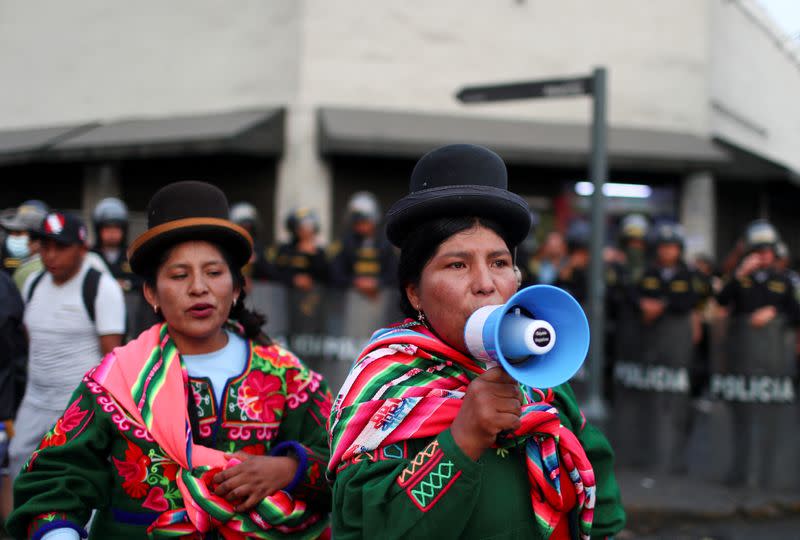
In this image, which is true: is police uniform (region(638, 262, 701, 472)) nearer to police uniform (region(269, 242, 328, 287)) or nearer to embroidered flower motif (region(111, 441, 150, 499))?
police uniform (region(269, 242, 328, 287))

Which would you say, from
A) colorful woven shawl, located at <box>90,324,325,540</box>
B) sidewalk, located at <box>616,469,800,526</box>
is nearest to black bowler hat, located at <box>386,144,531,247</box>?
colorful woven shawl, located at <box>90,324,325,540</box>

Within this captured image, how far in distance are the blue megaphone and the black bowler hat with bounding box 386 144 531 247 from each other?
0.37m

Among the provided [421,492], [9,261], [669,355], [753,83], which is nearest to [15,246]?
[9,261]

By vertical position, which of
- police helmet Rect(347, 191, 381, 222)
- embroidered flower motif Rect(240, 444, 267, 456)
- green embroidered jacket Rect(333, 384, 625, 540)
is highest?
police helmet Rect(347, 191, 381, 222)

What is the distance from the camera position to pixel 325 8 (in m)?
11.8

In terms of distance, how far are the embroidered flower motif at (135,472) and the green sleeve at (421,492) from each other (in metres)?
0.87

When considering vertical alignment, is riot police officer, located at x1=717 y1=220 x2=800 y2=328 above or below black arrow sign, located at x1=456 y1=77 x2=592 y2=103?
below

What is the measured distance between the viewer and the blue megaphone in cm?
158

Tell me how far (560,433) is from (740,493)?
5588 mm

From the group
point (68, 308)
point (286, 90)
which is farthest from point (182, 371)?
point (286, 90)

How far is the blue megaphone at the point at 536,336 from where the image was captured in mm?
1584

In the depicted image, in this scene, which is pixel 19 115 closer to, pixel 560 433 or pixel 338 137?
pixel 338 137

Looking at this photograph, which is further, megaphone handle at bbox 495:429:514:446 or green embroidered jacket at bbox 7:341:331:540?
green embroidered jacket at bbox 7:341:331:540

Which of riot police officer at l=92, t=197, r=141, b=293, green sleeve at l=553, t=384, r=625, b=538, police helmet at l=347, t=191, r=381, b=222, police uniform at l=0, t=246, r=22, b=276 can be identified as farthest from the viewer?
police helmet at l=347, t=191, r=381, b=222
